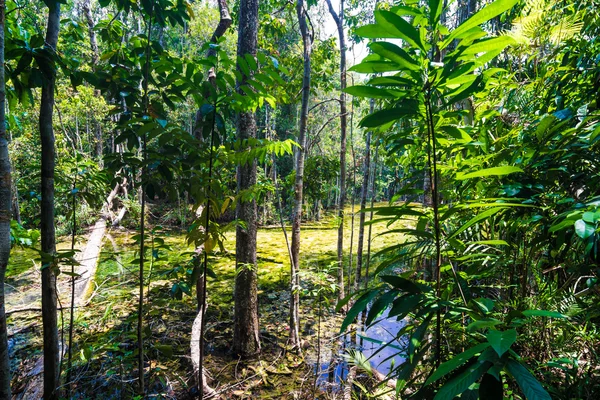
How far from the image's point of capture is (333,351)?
3.50 meters

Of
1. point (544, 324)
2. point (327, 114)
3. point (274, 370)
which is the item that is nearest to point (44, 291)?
point (274, 370)

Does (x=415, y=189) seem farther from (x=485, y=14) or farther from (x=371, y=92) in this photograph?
(x=485, y=14)

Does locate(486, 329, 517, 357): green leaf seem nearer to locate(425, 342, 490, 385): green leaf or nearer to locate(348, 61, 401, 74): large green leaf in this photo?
locate(425, 342, 490, 385): green leaf

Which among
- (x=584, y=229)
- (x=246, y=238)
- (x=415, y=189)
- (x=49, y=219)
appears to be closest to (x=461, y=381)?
(x=584, y=229)

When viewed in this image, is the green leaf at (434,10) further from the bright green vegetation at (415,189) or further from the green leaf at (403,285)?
the green leaf at (403,285)

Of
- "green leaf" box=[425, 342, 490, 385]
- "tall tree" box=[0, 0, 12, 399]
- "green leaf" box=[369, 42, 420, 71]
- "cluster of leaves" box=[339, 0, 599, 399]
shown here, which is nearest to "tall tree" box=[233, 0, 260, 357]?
"tall tree" box=[0, 0, 12, 399]

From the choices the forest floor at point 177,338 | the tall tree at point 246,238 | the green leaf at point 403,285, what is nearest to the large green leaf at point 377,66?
the green leaf at point 403,285

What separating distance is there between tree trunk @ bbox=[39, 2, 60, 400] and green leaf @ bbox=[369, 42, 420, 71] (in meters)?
1.67

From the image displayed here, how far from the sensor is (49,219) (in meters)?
1.62

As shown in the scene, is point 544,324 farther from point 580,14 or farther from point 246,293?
point 246,293

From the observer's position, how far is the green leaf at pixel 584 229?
1.92 ft

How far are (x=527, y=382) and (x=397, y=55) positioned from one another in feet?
2.23

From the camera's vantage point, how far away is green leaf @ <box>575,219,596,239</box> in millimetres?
584

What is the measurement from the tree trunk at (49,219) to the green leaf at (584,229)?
2025 millimetres
